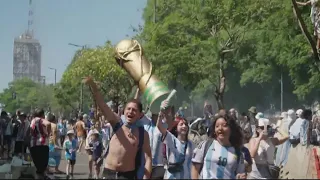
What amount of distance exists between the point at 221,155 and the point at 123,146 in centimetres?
118

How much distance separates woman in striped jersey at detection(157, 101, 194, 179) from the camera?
7871mm

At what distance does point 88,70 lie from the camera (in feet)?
167

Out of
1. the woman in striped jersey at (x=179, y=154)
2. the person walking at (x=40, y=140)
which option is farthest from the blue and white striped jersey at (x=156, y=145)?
the person walking at (x=40, y=140)

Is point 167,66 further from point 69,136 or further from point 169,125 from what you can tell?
point 169,125

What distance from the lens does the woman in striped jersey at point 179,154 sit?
7871mm

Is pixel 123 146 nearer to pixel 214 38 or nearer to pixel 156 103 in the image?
pixel 156 103

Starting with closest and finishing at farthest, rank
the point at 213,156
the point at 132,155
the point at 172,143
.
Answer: the point at 213,156 → the point at 132,155 → the point at 172,143

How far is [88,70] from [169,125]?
42162 millimetres

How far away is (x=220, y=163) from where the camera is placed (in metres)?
6.02

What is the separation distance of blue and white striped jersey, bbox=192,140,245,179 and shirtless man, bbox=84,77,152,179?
3.00 ft

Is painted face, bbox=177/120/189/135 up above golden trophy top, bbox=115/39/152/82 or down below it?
below

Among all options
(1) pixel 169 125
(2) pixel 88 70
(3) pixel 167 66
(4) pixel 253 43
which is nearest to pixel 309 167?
(1) pixel 169 125

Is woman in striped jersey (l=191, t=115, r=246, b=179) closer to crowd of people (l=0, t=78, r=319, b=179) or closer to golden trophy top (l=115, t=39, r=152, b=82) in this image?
crowd of people (l=0, t=78, r=319, b=179)

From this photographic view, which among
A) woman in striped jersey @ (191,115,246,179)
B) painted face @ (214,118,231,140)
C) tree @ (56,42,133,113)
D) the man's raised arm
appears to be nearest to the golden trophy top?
the man's raised arm
